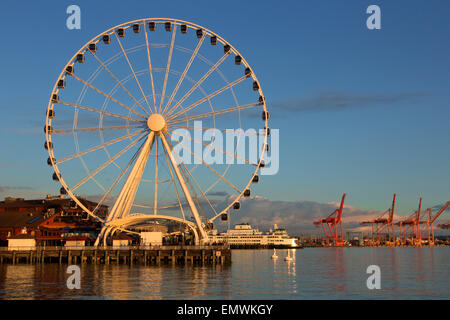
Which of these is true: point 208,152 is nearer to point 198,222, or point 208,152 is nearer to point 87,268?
point 198,222

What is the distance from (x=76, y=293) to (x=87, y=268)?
24.9 metres

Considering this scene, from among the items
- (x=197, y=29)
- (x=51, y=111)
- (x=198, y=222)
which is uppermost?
(x=197, y=29)

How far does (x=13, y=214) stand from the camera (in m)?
97.2

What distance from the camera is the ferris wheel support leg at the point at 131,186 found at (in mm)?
68125

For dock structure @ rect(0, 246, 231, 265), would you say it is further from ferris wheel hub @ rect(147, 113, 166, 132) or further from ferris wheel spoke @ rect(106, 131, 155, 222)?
ferris wheel hub @ rect(147, 113, 166, 132)

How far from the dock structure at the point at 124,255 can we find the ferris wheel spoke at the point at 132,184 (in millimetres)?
Answer: 8036

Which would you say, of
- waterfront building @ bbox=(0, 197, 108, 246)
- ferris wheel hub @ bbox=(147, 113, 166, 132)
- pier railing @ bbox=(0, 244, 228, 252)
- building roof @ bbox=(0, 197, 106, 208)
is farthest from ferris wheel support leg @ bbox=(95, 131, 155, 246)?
building roof @ bbox=(0, 197, 106, 208)

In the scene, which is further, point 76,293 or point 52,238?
point 52,238

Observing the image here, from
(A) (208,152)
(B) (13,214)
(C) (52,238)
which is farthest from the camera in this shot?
(B) (13,214)

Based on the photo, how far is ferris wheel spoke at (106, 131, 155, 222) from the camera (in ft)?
223

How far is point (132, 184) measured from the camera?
69688 mm

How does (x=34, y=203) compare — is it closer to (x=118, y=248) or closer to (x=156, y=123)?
(x=118, y=248)

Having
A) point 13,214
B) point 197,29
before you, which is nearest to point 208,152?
point 197,29
